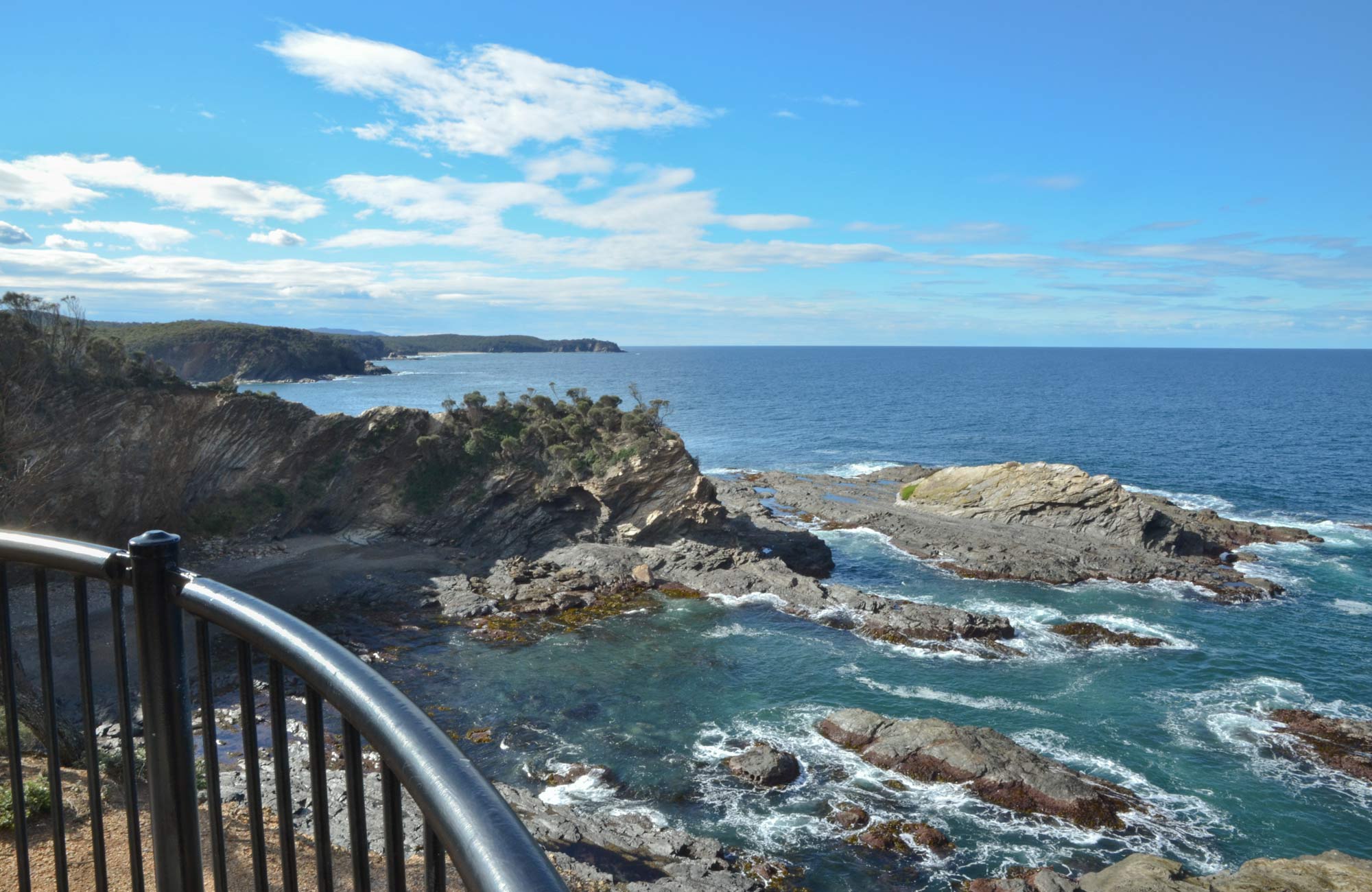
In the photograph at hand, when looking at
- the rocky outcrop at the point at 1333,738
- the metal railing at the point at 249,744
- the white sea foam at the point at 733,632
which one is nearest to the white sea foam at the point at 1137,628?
the rocky outcrop at the point at 1333,738

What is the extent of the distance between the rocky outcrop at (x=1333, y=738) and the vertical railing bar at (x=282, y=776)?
30.1m

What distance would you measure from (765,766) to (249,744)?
21.8 meters

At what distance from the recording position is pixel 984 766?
22562 millimetres

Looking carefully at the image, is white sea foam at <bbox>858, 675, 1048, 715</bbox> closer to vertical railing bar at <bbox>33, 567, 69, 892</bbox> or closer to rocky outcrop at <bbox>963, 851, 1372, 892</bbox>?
rocky outcrop at <bbox>963, 851, 1372, 892</bbox>

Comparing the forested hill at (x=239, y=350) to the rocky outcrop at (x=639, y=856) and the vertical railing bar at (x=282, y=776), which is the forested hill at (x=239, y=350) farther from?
the vertical railing bar at (x=282, y=776)

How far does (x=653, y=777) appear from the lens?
74.6ft

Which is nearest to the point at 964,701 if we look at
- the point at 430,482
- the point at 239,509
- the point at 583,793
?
the point at 583,793

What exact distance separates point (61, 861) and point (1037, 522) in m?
50.9

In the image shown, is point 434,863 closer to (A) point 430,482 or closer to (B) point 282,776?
(B) point 282,776

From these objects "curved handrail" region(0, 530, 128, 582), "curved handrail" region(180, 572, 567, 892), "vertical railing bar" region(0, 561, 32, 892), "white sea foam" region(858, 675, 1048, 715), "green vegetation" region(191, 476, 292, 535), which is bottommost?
"white sea foam" region(858, 675, 1048, 715)

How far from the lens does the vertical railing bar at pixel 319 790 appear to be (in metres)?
2.18

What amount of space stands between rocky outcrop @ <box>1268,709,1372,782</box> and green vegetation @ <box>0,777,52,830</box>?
29906 millimetres

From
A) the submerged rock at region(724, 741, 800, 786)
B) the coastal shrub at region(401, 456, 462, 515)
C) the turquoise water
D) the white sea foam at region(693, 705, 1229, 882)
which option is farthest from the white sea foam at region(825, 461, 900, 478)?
the submerged rock at region(724, 741, 800, 786)

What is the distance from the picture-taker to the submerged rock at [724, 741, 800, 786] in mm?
22453
